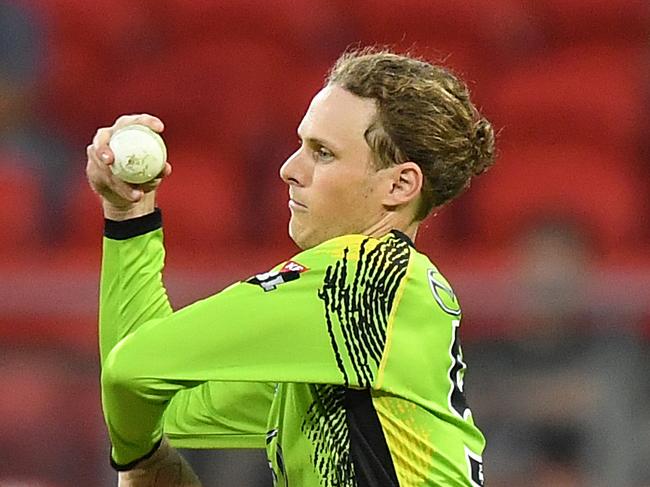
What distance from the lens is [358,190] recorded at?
279 centimetres

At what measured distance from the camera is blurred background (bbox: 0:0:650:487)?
5031mm

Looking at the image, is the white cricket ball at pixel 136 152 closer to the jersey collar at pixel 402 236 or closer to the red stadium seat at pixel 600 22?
the jersey collar at pixel 402 236

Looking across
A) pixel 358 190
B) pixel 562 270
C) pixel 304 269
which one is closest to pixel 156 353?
pixel 304 269

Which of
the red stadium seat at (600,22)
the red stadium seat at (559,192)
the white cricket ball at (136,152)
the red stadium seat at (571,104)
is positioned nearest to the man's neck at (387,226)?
the white cricket ball at (136,152)

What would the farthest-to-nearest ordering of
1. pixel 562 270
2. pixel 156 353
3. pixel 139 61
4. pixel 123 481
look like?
1. pixel 139 61
2. pixel 562 270
3. pixel 123 481
4. pixel 156 353

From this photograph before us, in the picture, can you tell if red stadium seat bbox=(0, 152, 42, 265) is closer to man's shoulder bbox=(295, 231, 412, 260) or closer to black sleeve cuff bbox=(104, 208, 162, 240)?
black sleeve cuff bbox=(104, 208, 162, 240)

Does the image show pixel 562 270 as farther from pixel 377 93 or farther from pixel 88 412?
pixel 377 93

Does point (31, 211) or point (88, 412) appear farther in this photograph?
point (31, 211)

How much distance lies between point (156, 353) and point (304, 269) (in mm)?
322

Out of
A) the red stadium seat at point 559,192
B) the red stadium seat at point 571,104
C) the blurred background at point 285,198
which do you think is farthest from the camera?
the red stadium seat at point 571,104

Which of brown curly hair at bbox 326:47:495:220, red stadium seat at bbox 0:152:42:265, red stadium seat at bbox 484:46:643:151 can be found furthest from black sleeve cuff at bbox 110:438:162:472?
red stadium seat at bbox 484:46:643:151

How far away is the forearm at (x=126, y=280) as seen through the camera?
3072 mm

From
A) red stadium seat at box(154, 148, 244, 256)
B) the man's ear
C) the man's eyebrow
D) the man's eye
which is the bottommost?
red stadium seat at box(154, 148, 244, 256)

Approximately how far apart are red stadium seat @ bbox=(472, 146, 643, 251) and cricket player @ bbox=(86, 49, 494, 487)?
3.36 m
